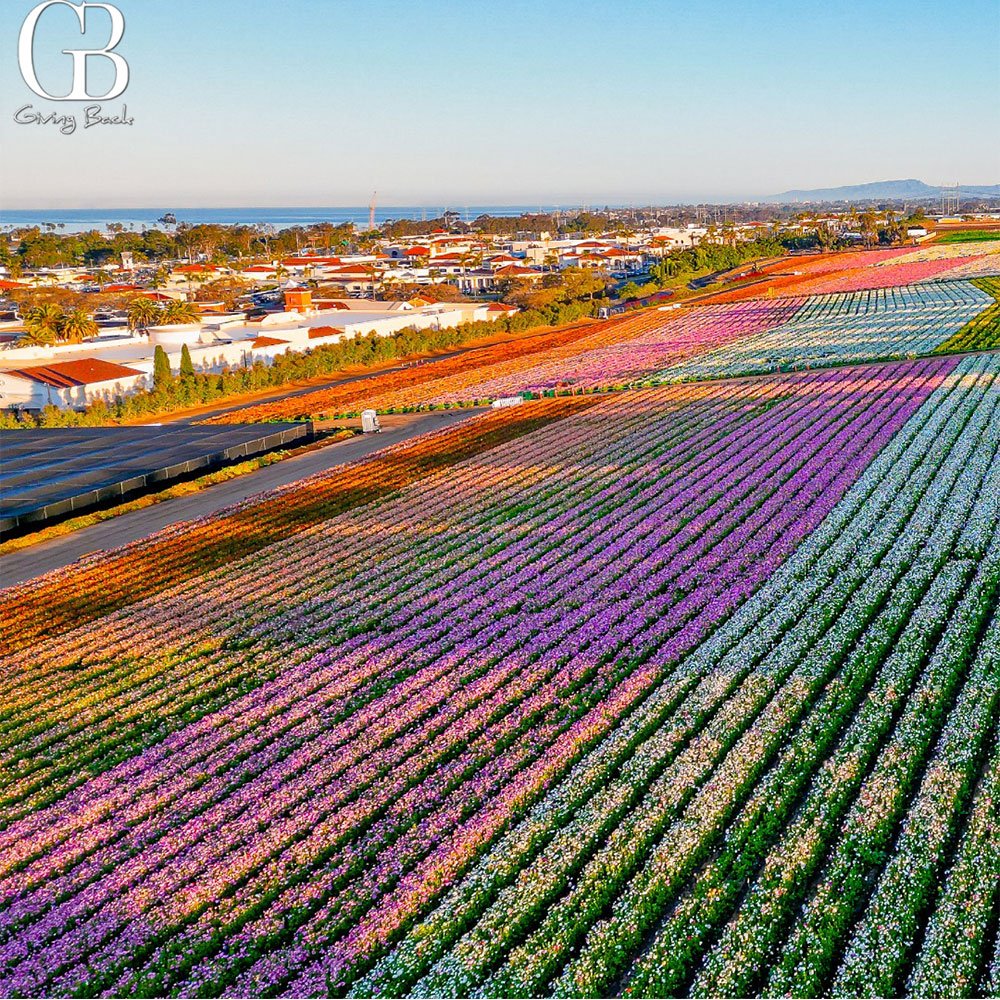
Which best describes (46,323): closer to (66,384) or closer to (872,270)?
(66,384)

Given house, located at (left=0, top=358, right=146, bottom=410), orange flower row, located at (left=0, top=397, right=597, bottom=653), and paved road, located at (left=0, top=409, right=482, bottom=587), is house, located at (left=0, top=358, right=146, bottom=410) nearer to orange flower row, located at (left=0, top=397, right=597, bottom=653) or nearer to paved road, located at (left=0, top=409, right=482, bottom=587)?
paved road, located at (left=0, top=409, right=482, bottom=587)

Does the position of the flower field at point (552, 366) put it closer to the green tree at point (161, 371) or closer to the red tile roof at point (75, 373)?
the green tree at point (161, 371)

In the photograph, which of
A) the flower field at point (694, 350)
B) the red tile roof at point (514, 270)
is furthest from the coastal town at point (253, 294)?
the flower field at point (694, 350)

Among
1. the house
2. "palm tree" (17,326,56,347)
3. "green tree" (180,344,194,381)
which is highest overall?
"palm tree" (17,326,56,347)

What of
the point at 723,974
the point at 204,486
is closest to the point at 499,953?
the point at 723,974

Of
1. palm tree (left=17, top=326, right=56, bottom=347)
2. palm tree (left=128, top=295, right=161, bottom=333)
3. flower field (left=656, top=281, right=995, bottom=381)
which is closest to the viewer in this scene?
flower field (left=656, top=281, right=995, bottom=381)

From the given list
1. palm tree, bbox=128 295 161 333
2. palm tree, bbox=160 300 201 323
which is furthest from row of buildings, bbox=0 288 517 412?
palm tree, bbox=160 300 201 323
